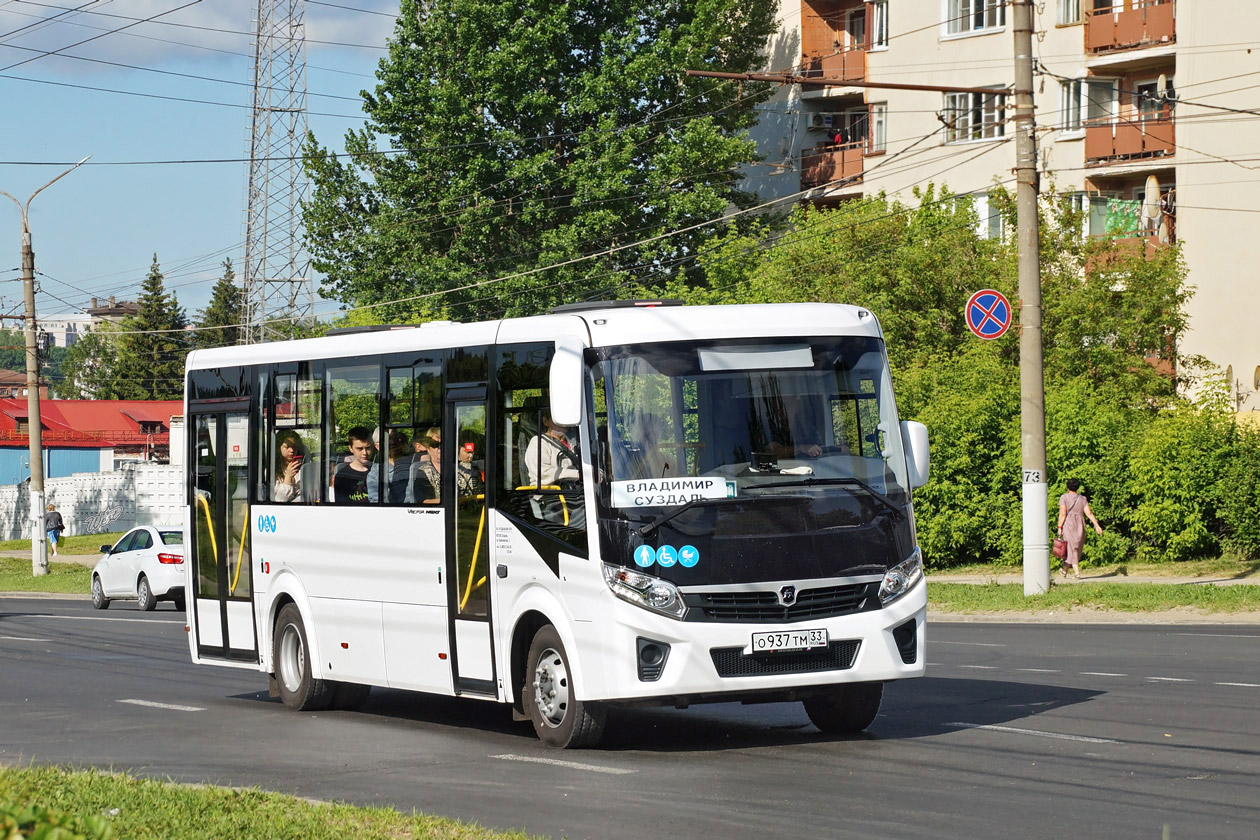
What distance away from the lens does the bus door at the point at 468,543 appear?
11984mm

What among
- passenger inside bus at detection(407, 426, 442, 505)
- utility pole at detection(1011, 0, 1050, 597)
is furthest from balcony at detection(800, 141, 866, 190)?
passenger inside bus at detection(407, 426, 442, 505)

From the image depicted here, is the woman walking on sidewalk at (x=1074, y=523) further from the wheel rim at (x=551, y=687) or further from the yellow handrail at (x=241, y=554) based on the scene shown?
the wheel rim at (x=551, y=687)

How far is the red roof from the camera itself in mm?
97875

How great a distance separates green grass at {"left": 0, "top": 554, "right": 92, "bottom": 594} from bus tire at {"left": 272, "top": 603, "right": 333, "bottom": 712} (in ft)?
83.8

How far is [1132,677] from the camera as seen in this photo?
1467 centimetres

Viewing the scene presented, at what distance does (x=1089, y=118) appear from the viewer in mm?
50125

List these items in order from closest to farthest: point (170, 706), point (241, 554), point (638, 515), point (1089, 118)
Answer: point (638, 515) → point (170, 706) → point (241, 554) → point (1089, 118)

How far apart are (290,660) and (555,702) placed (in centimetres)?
416

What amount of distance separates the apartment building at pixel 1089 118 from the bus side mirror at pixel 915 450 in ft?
95.2

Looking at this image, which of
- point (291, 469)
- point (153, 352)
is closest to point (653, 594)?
point (291, 469)

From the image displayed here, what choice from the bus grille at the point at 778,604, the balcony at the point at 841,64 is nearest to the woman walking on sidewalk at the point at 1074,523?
the bus grille at the point at 778,604

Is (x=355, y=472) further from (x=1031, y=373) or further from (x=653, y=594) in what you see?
(x=1031, y=373)

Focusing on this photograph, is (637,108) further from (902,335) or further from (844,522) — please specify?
(844,522)

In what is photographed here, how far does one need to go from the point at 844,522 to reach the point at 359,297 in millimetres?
43634
